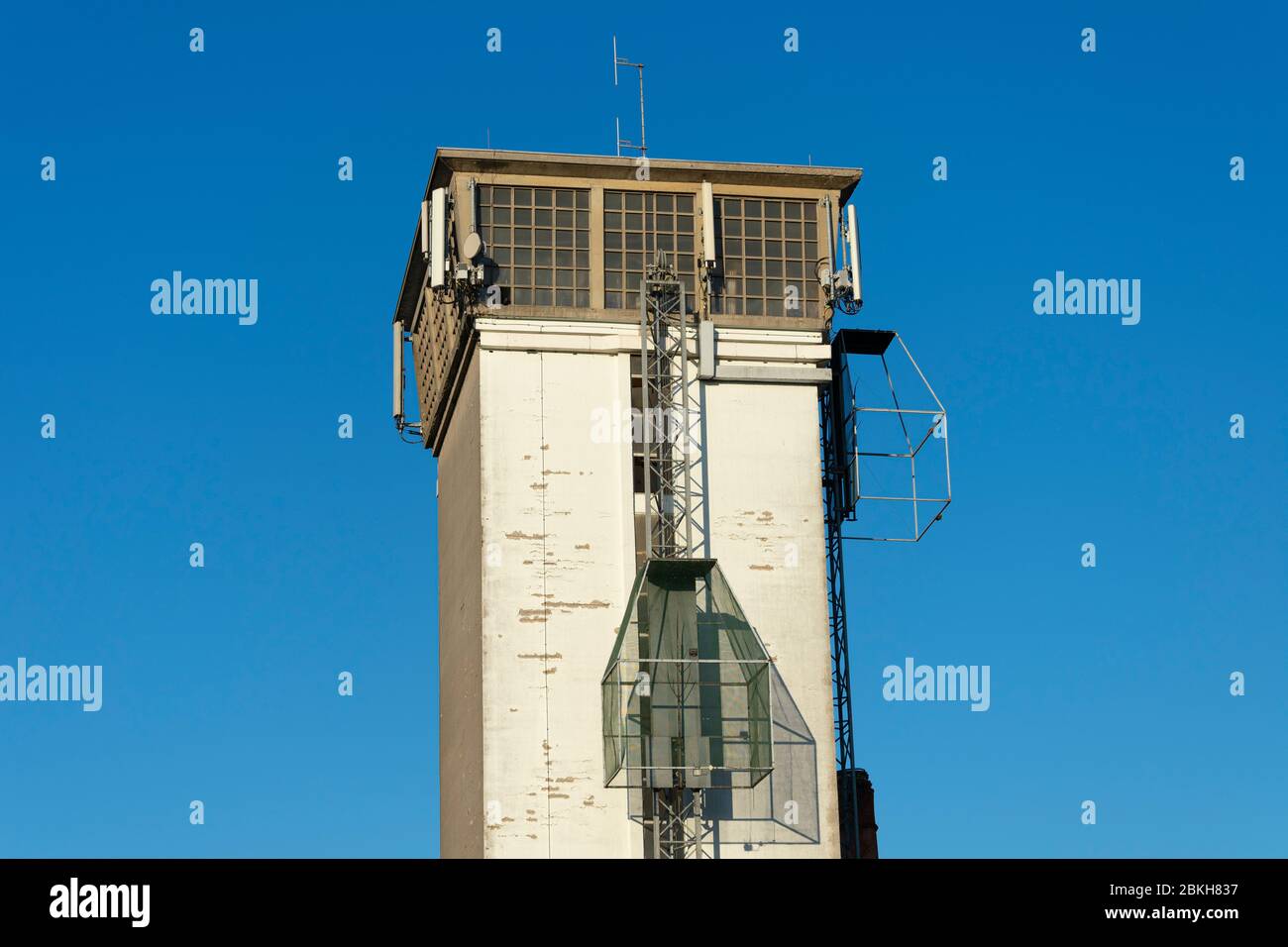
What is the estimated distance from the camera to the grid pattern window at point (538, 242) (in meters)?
66.1

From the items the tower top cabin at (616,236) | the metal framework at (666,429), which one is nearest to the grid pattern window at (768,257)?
the tower top cabin at (616,236)

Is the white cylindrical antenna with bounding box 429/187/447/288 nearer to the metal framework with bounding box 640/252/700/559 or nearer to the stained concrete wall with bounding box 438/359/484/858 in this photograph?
the stained concrete wall with bounding box 438/359/484/858

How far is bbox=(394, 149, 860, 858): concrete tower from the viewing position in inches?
2436

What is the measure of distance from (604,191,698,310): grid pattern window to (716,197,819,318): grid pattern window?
4.23 feet

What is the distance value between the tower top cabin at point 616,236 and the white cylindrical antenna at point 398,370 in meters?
8.03

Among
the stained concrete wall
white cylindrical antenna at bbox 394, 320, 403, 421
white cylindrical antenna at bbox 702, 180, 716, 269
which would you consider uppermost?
white cylindrical antenna at bbox 702, 180, 716, 269

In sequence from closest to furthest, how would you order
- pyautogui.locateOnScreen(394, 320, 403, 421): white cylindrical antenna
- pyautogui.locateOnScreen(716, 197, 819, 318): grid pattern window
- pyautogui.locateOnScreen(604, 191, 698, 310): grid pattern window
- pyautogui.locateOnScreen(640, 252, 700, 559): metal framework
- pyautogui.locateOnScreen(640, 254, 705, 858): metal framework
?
pyautogui.locateOnScreen(640, 254, 705, 858): metal framework → pyautogui.locateOnScreen(640, 252, 700, 559): metal framework → pyautogui.locateOnScreen(604, 191, 698, 310): grid pattern window → pyautogui.locateOnScreen(716, 197, 819, 318): grid pattern window → pyautogui.locateOnScreen(394, 320, 403, 421): white cylindrical antenna

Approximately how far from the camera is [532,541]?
2502 inches

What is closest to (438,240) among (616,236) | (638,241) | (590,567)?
(616,236)

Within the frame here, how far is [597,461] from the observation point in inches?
2534

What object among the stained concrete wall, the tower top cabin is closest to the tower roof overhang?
the tower top cabin
